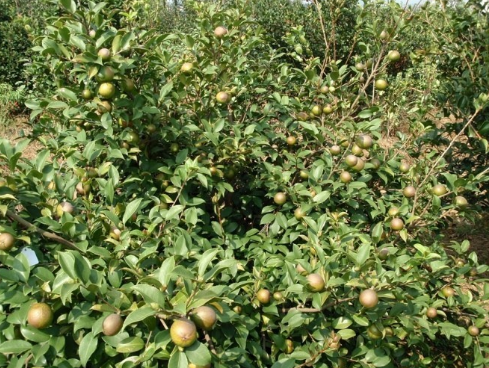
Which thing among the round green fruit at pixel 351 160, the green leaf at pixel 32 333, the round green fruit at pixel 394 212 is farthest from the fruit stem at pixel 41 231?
the round green fruit at pixel 394 212

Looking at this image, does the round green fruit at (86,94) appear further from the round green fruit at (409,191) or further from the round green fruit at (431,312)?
the round green fruit at (431,312)

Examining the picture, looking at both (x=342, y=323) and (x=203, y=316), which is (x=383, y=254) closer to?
(x=342, y=323)

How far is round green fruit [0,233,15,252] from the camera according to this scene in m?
1.08

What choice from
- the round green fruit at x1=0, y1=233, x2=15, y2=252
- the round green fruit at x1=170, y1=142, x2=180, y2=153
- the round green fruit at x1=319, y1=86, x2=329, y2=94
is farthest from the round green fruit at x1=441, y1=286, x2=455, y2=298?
the round green fruit at x1=0, y1=233, x2=15, y2=252

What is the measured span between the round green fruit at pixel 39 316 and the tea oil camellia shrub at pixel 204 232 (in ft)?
0.03

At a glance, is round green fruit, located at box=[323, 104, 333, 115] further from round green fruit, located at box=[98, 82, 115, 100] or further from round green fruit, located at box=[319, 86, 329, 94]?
round green fruit, located at box=[98, 82, 115, 100]

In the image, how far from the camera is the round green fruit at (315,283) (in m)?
1.24

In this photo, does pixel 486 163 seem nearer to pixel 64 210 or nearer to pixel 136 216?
pixel 136 216

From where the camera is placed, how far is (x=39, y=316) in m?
1.01

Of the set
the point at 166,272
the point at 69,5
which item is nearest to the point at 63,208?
the point at 166,272

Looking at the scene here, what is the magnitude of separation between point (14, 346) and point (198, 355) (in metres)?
0.52

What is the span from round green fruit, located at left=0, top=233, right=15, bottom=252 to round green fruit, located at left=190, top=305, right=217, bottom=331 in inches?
21.1

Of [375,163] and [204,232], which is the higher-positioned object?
[375,163]

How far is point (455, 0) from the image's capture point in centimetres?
286
